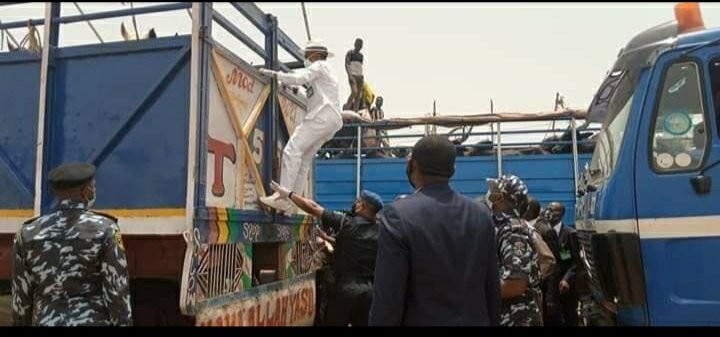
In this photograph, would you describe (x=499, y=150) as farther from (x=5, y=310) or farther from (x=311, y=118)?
(x=5, y=310)

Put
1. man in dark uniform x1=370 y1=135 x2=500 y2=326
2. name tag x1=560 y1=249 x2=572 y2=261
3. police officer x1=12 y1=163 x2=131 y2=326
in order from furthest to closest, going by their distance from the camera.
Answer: name tag x1=560 y1=249 x2=572 y2=261 → police officer x1=12 y1=163 x2=131 y2=326 → man in dark uniform x1=370 y1=135 x2=500 y2=326

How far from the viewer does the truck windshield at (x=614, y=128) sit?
3414mm

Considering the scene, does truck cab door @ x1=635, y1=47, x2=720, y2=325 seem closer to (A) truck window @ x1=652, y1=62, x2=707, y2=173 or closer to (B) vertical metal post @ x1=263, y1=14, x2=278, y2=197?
(A) truck window @ x1=652, y1=62, x2=707, y2=173

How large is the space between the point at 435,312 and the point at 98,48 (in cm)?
253

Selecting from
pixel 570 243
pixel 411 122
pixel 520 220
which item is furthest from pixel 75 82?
pixel 411 122

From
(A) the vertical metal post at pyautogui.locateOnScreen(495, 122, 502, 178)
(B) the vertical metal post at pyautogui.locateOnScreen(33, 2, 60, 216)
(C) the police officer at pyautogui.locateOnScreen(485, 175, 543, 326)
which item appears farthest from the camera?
(A) the vertical metal post at pyautogui.locateOnScreen(495, 122, 502, 178)

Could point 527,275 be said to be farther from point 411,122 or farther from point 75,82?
point 411,122

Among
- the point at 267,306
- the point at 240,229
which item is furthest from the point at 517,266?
the point at 240,229

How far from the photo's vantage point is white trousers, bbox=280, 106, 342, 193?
4.24m

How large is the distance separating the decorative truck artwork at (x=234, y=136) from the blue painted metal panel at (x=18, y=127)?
108 cm

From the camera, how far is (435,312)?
2.15 meters

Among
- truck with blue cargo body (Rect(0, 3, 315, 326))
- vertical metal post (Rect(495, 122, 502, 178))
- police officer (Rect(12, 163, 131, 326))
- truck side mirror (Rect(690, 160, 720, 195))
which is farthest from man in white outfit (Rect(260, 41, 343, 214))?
vertical metal post (Rect(495, 122, 502, 178))

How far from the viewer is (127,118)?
3305mm

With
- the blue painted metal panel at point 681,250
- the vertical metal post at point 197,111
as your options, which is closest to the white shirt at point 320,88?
the vertical metal post at point 197,111
